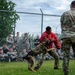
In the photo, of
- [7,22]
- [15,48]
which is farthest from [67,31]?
[15,48]

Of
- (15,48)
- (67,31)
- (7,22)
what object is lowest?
(15,48)

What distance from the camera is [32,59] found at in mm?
13312

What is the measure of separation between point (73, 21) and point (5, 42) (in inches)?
440

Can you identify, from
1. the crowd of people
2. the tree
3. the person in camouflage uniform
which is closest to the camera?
the person in camouflage uniform

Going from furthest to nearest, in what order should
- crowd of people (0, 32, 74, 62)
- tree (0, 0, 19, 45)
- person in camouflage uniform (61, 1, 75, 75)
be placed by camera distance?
crowd of people (0, 32, 74, 62) → tree (0, 0, 19, 45) → person in camouflage uniform (61, 1, 75, 75)

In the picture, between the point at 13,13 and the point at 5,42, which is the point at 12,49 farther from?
the point at 13,13

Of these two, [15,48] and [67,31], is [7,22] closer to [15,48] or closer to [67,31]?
[15,48]

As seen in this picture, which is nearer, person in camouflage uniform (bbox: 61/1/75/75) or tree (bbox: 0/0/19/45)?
person in camouflage uniform (bbox: 61/1/75/75)

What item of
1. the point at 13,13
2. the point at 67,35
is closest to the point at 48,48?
the point at 67,35

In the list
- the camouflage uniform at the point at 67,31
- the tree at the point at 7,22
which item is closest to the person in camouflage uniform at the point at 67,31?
the camouflage uniform at the point at 67,31

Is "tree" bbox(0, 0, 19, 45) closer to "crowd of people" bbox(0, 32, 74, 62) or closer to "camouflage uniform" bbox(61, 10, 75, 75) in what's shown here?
"crowd of people" bbox(0, 32, 74, 62)

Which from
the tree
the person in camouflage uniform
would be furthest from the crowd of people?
the person in camouflage uniform

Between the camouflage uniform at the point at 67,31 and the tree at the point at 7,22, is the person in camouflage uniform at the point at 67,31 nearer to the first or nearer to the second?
the camouflage uniform at the point at 67,31

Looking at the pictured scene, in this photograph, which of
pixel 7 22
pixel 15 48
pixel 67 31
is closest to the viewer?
pixel 67 31
